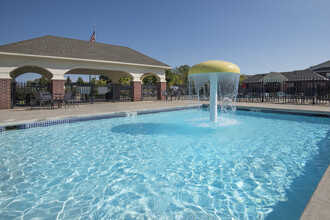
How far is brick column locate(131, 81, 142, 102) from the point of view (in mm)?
17734

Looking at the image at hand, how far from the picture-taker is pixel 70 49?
14945mm

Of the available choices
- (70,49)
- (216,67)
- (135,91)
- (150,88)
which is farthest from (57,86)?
(216,67)

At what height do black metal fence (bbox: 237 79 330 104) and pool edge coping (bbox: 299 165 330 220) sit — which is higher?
black metal fence (bbox: 237 79 330 104)

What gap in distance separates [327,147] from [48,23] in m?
23.7

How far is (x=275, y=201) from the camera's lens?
262 centimetres

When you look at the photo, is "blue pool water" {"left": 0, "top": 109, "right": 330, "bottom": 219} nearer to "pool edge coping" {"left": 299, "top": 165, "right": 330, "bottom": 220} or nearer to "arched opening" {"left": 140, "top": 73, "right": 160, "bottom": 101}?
"pool edge coping" {"left": 299, "top": 165, "right": 330, "bottom": 220}

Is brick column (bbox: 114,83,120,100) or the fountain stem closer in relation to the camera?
the fountain stem

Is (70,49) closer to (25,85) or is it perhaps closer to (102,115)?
(25,85)

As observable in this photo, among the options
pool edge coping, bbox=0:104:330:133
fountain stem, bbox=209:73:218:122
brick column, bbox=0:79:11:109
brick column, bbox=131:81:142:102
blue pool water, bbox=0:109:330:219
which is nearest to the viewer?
blue pool water, bbox=0:109:330:219

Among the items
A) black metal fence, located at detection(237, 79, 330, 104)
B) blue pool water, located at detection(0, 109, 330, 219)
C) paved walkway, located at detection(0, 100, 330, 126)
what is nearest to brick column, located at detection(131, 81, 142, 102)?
paved walkway, located at detection(0, 100, 330, 126)

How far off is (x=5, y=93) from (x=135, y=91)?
370 inches

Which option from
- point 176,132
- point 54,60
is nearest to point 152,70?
point 54,60

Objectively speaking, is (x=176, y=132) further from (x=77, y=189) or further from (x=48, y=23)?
(x=48, y=23)

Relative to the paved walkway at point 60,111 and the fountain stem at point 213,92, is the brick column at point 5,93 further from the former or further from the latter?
the fountain stem at point 213,92
